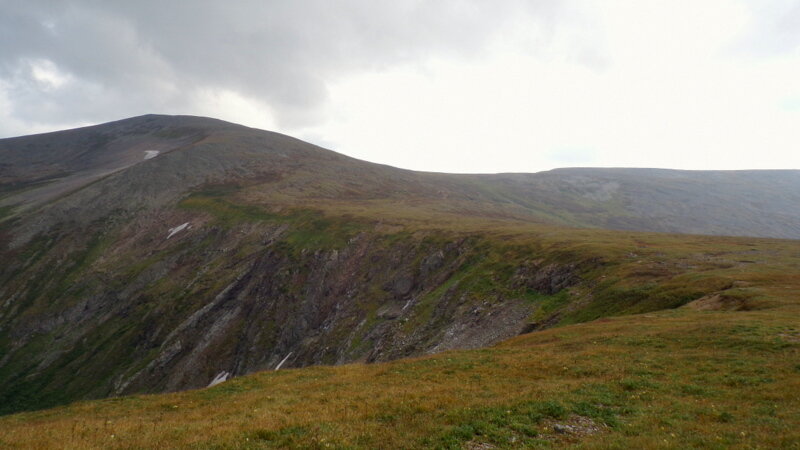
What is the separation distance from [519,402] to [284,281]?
63.3 metres

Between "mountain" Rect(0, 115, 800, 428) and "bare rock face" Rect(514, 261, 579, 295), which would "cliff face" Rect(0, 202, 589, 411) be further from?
"mountain" Rect(0, 115, 800, 428)

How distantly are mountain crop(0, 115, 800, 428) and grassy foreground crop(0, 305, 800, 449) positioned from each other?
11756 millimetres

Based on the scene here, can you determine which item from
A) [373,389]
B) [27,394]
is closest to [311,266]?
[27,394]

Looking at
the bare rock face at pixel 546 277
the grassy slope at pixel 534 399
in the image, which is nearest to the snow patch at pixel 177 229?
the grassy slope at pixel 534 399

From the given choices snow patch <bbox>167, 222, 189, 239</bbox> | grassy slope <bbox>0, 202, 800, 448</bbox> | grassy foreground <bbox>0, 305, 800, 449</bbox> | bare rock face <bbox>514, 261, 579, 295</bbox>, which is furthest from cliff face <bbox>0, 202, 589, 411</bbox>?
grassy foreground <bbox>0, 305, 800, 449</bbox>

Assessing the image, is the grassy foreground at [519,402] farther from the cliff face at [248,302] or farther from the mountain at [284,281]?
the cliff face at [248,302]

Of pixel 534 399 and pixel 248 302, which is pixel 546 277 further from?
pixel 248 302

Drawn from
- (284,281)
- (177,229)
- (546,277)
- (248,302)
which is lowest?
(248,302)

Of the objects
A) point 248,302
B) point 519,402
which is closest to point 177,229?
point 248,302

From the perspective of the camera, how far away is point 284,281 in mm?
74062

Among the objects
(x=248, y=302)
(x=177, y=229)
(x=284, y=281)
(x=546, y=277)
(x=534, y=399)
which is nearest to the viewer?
(x=534, y=399)

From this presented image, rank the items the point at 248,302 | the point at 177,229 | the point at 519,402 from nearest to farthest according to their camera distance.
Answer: the point at 519,402 < the point at 248,302 < the point at 177,229

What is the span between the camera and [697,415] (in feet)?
47.4

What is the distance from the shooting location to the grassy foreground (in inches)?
523
